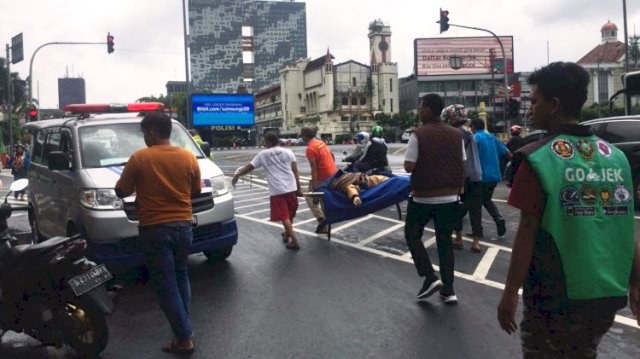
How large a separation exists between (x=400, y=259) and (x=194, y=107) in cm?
4740

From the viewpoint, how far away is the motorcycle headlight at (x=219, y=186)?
7.39 metres

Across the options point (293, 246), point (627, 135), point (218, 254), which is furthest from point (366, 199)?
point (627, 135)

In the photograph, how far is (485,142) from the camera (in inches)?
351

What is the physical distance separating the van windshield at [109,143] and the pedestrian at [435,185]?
10.8ft

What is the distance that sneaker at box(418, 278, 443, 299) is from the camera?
5.90 metres

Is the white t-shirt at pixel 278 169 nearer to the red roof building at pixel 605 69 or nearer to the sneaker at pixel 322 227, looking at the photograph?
the sneaker at pixel 322 227

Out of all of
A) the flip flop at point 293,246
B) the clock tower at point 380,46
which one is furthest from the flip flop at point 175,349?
the clock tower at point 380,46

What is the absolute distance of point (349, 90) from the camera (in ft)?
374

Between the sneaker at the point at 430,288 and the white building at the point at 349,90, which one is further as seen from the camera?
the white building at the point at 349,90

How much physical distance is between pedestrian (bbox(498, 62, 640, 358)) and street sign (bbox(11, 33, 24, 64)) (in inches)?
1273

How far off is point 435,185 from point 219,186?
9.14 feet

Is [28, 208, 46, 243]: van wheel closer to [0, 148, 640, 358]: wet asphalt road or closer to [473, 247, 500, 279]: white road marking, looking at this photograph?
[0, 148, 640, 358]: wet asphalt road

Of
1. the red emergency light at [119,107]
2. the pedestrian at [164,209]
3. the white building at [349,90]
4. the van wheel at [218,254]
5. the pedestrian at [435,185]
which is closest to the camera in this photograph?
the pedestrian at [164,209]

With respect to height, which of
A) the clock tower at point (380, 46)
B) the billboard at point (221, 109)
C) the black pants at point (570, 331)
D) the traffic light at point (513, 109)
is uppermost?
the clock tower at point (380, 46)
